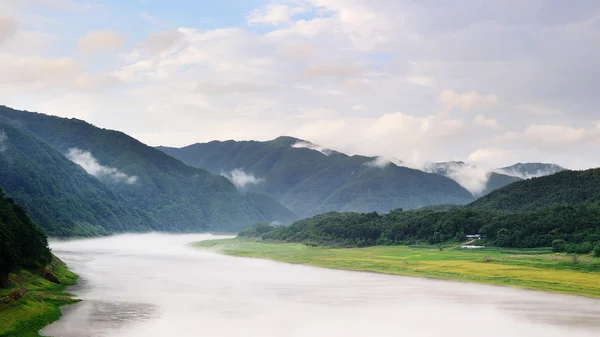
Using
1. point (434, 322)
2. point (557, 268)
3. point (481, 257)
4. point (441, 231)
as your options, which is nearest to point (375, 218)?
point (441, 231)

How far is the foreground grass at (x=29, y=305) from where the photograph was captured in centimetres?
4644

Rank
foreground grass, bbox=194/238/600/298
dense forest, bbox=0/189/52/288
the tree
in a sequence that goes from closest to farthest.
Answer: dense forest, bbox=0/189/52/288 → foreground grass, bbox=194/238/600/298 → the tree

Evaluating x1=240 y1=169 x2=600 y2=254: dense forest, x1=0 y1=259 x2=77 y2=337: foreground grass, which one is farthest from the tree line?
x1=0 y1=259 x2=77 y2=337: foreground grass

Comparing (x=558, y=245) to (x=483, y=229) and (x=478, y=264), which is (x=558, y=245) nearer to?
(x=478, y=264)

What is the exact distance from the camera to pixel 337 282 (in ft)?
307

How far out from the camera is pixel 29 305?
52750 millimetres

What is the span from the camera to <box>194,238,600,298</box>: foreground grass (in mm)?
86613

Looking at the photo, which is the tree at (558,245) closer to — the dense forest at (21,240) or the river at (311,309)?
the river at (311,309)

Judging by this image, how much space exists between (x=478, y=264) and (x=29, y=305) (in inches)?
3014

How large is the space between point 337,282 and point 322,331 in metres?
41.2

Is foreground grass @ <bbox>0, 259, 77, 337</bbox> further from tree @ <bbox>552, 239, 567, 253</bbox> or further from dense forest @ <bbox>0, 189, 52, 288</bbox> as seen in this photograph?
tree @ <bbox>552, 239, 567, 253</bbox>

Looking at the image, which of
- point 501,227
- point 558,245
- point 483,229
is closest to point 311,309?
point 558,245

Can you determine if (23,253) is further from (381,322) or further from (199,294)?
(381,322)

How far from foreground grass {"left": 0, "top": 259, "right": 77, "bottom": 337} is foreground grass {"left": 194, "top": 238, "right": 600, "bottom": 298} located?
56294 mm
